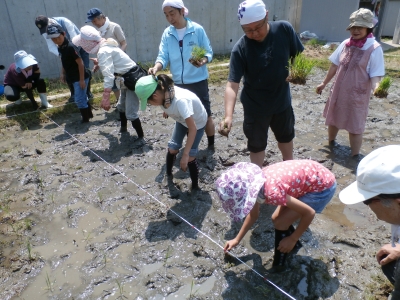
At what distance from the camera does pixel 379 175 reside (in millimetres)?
1586

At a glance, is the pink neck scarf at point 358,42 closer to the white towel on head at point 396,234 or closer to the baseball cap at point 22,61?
the white towel on head at point 396,234

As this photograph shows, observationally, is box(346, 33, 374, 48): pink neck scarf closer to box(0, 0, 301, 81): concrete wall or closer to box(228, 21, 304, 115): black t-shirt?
box(228, 21, 304, 115): black t-shirt

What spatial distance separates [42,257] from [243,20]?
261 cm

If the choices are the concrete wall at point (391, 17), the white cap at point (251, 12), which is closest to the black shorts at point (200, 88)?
the white cap at point (251, 12)

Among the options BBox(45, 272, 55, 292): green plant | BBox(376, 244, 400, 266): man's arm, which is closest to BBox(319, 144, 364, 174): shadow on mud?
BBox(376, 244, 400, 266): man's arm

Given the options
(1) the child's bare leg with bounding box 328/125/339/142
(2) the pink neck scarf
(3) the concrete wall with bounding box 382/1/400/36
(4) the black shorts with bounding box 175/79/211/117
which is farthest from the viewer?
(3) the concrete wall with bounding box 382/1/400/36

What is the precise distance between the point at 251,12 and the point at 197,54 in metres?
1.39

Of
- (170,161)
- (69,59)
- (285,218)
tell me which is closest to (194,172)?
(170,161)

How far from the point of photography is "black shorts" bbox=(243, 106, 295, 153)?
328 cm

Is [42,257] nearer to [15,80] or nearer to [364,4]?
[15,80]

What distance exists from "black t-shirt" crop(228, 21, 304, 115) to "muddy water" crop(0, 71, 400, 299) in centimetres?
109

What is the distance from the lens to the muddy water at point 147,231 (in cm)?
261

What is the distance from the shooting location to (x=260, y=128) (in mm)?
3301

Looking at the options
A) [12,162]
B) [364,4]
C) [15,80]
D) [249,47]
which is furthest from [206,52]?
[364,4]
